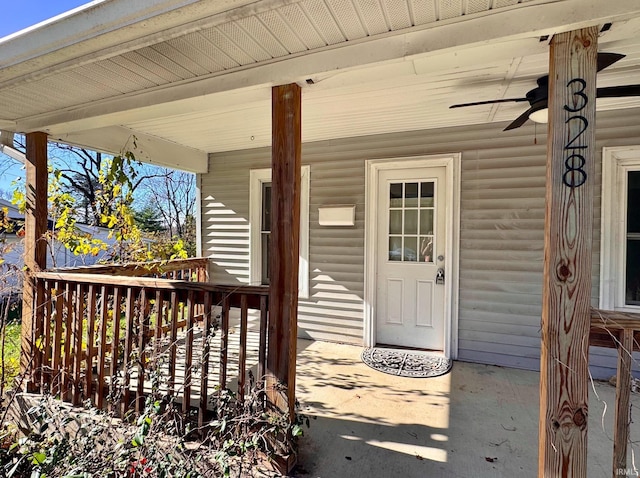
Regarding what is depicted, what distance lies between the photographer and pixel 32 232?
2.74 metres

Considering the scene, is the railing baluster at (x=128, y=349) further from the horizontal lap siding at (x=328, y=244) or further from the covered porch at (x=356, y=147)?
the horizontal lap siding at (x=328, y=244)

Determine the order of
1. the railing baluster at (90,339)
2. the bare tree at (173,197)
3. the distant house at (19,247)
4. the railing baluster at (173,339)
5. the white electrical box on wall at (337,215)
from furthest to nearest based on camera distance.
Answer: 1. the bare tree at (173,197)
2. the white electrical box on wall at (337,215)
3. the distant house at (19,247)
4. the railing baluster at (90,339)
5. the railing baluster at (173,339)

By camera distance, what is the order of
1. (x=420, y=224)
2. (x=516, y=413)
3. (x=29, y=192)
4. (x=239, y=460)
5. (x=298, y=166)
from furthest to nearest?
(x=420, y=224) → (x=29, y=192) → (x=516, y=413) → (x=298, y=166) → (x=239, y=460)

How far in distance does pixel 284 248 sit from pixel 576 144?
1.41 metres

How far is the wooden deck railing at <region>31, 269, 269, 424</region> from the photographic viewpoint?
6.69ft

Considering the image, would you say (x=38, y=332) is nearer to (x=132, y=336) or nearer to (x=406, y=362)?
(x=132, y=336)

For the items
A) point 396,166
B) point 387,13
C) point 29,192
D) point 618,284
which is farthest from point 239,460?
point 618,284

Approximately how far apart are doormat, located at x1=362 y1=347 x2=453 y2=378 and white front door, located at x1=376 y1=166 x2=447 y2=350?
0.51 feet

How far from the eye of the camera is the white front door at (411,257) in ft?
11.9

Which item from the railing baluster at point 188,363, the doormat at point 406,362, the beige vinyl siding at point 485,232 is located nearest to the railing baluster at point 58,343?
the railing baluster at point 188,363

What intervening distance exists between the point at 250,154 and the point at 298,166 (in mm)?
2786

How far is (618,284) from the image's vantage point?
9.93 feet

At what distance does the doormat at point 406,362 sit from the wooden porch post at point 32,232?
3033 mm

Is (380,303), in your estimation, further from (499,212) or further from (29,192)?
(29,192)
